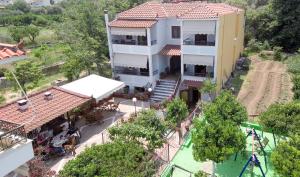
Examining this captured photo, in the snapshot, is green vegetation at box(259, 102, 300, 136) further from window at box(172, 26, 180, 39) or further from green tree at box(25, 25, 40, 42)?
green tree at box(25, 25, 40, 42)

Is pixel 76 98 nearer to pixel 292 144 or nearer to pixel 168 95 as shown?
pixel 168 95

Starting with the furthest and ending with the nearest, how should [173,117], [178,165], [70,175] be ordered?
[173,117] < [178,165] < [70,175]

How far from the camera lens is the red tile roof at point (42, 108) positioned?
75.9ft

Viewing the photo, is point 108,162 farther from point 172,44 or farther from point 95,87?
point 172,44

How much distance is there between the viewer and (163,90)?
35.0 meters

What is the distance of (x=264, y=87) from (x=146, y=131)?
863 inches

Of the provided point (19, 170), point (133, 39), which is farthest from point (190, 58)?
point (19, 170)

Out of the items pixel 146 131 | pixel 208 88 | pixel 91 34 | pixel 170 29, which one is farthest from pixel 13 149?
pixel 91 34

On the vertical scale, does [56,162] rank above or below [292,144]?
below

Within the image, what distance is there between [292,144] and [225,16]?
19809mm

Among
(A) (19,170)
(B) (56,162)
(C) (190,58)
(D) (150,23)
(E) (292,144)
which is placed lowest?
(B) (56,162)

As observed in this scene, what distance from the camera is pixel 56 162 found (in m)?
23.3

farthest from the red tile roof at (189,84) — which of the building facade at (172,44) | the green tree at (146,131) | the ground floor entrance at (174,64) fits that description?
the green tree at (146,131)

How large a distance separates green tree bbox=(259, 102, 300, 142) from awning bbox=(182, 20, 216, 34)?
44.9 feet
